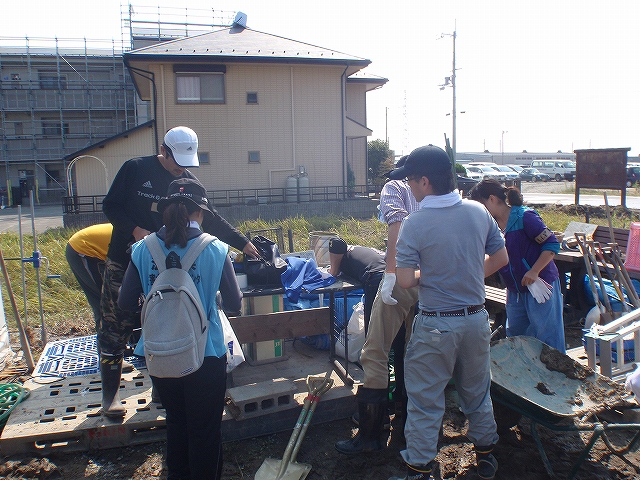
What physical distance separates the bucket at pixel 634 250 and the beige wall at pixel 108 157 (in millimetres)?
14911

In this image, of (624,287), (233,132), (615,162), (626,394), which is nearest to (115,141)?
(233,132)

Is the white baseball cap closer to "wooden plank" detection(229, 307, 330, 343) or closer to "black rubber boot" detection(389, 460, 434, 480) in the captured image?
"wooden plank" detection(229, 307, 330, 343)

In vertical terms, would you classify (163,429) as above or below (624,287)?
below

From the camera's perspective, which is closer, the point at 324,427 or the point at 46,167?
the point at 324,427

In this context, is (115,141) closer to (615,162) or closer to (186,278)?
(615,162)

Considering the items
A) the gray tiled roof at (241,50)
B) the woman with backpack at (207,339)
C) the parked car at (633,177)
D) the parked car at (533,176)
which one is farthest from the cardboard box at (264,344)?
the parked car at (533,176)

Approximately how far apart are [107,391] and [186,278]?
1.70 m

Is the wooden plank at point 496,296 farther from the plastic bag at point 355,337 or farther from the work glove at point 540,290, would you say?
the plastic bag at point 355,337

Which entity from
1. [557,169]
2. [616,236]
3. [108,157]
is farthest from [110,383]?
[557,169]

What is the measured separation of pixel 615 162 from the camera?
1201cm

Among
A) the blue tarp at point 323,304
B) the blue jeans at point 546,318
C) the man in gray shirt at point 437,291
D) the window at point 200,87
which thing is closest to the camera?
the man in gray shirt at point 437,291

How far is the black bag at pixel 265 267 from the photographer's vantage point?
408cm

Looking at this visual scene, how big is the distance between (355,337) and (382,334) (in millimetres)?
1191

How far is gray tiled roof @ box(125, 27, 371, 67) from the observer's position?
650 inches
